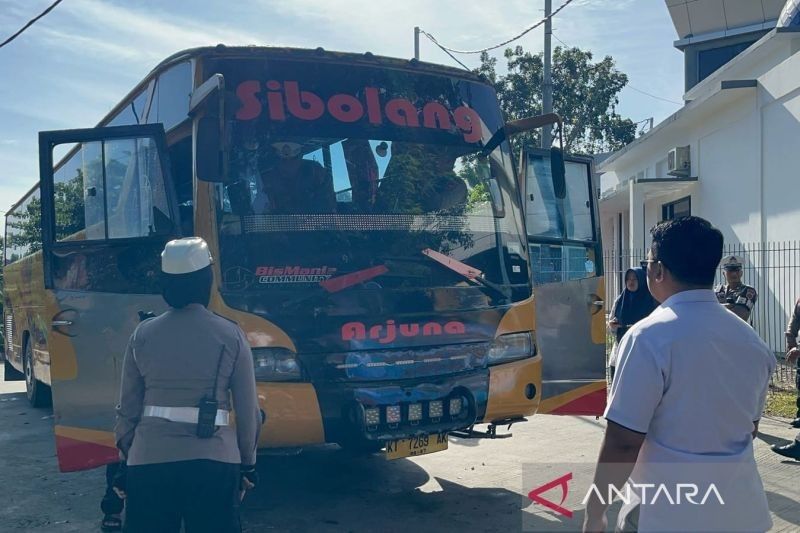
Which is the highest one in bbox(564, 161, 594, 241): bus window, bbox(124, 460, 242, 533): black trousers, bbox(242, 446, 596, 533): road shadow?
bbox(564, 161, 594, 241): bus window

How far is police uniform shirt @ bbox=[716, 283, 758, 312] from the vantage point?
7.54 metres

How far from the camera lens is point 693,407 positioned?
7.32 ft

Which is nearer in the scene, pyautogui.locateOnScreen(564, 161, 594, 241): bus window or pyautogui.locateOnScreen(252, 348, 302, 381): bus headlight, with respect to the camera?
pyautogui.locateOnScreen(252, 348, 302, 381): bus headlight

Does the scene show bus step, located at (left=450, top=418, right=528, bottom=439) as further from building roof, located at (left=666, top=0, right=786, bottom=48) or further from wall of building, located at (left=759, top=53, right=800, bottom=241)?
building roof, located at (left=666, top=0, right=786, bottom=48)

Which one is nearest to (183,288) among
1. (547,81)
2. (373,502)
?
(373,502)

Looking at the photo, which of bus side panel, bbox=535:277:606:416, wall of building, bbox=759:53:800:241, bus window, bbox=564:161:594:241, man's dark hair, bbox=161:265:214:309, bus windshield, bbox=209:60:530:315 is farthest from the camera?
wall of building, bbox=759:53:800:241

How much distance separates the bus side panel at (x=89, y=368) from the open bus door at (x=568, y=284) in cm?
290

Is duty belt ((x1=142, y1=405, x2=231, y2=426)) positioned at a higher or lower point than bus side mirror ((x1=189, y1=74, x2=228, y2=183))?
lower

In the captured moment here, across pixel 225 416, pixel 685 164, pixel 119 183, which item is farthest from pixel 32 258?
pixel 685 164

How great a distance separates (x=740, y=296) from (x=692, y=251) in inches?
228

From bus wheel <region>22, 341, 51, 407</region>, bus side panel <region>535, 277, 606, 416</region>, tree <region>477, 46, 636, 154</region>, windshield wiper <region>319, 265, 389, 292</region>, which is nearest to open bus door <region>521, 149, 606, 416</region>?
bus side panel <region>535, 277, 606, 416</region>

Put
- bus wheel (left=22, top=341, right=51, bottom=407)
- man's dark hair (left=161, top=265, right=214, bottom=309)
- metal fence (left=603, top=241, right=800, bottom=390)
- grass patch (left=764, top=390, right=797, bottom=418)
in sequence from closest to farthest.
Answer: man's dark hair (left=161, top=265, right=214, bottom=309), grass patch (left=764, top=390, right=797, bottom=418), bus wheel (left=22, top=341, right=51, bottom=407), metal fence (left=603, top=241, right=800, bottom=390)

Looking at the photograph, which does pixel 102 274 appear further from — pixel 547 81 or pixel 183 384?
pixel 547 81

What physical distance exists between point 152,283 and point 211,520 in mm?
2348
